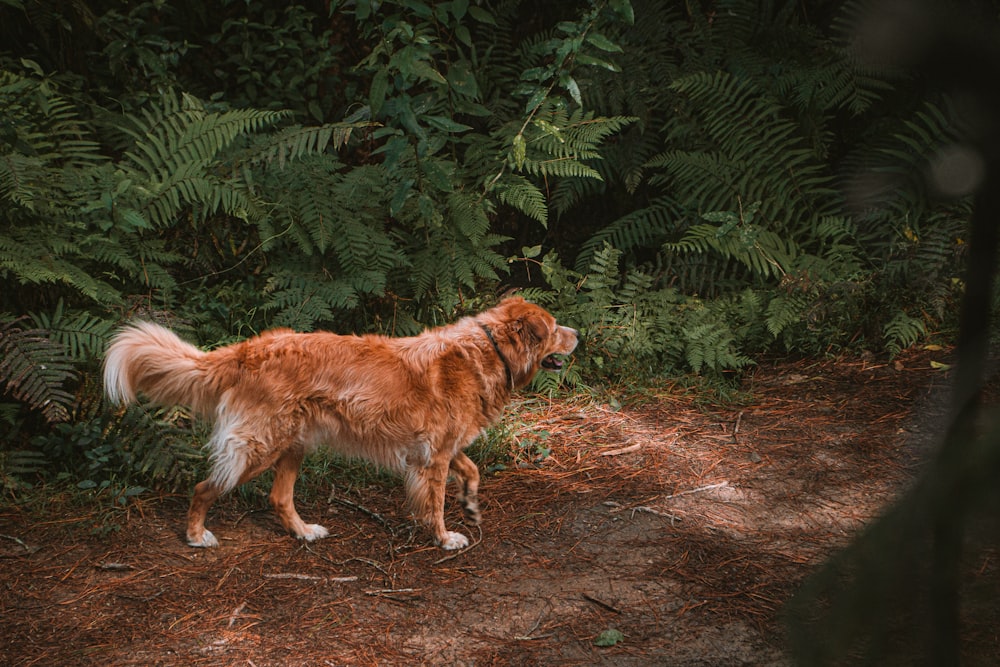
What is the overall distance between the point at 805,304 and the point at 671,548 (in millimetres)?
2928

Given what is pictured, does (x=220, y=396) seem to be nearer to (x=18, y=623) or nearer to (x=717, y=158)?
(x=18, y=623)

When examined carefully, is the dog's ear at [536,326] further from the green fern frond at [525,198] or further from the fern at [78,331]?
the fern at [78,331]

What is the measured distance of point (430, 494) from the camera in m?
3.99

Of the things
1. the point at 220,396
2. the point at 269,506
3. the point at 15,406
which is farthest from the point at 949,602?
the point at 15,406

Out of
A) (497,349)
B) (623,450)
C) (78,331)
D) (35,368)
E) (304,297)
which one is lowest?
(623,450)

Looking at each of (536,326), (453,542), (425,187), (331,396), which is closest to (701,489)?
(536,326)

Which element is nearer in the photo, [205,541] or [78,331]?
[205,541]

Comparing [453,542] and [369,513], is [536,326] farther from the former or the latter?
[369,513]

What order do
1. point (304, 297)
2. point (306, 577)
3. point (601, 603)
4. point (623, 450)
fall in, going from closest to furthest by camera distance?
point (601, 603)
point (306, 577)
point (623, 450)
point (304, 297)

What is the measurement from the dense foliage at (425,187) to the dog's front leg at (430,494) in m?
1.49

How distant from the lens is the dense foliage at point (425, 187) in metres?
4.48

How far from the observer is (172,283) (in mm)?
4863

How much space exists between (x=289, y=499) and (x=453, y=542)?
3.04ft

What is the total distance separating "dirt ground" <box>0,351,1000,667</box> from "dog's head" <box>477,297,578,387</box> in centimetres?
74
